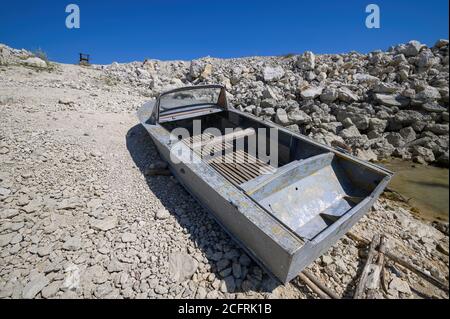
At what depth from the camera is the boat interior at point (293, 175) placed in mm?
2596

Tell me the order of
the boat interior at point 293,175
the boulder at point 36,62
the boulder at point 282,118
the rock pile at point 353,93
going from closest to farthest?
the boat interior at point 293,175
the rock pile at point 353,93
the boulder at point 282,118
the boulder at point 36,62

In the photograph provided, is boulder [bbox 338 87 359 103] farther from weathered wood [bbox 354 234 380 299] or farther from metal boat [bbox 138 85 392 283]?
weathered wood [bbox 354 234 380 299]

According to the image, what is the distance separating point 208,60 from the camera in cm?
1191

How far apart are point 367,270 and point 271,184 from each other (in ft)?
3.88

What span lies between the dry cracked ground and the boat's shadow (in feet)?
0.04

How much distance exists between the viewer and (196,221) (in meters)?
2.91

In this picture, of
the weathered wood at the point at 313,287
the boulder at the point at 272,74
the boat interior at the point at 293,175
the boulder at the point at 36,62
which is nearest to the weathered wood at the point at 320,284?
the weathered wood at the point at 313,287

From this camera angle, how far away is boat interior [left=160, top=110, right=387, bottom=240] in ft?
8.52

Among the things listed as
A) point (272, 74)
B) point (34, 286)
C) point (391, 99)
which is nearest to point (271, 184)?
point (34, 286)

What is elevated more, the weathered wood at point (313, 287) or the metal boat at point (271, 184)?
the metal boat at point (271, 184)

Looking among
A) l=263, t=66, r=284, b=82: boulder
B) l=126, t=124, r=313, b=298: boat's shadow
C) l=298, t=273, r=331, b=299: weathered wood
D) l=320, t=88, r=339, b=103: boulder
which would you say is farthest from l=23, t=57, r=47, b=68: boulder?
l=298, t=273, r=331, b=299: weathered wood

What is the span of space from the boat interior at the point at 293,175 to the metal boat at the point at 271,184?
13 mm

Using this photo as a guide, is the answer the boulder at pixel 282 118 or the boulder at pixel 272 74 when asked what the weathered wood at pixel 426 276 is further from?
the boulder at pixel 272 74
